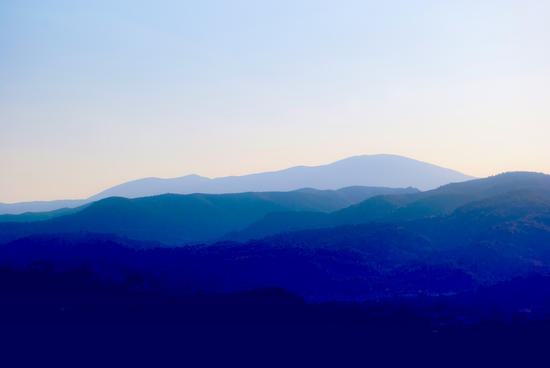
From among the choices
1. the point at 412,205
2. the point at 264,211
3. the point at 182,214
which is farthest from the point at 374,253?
the point at 182,214

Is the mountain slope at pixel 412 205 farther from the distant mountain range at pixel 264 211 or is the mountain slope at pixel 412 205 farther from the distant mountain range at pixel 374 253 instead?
the distant mountain range at pixel 374 253

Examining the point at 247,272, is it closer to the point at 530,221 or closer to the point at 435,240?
the point at 435,240

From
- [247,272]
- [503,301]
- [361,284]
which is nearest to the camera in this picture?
[503,301]

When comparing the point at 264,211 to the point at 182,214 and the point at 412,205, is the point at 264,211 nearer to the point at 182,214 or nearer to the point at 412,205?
the point at 182,214

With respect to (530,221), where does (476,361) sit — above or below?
below

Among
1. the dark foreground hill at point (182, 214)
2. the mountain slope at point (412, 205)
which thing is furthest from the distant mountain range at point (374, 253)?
the dark foreground hill at point (182, 214)

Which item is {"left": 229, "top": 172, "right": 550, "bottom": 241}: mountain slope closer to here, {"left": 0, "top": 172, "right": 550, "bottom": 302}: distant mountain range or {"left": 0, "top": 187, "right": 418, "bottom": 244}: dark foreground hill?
{"left": 0, "top": 172, "right": 550, "bottom": 302}: distant mountain range

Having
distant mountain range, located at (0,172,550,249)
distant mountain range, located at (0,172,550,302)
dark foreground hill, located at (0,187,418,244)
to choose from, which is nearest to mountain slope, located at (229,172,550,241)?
distant mountain range, located at (0,172,550,249)

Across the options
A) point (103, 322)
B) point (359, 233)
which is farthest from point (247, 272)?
point (103, 322)
